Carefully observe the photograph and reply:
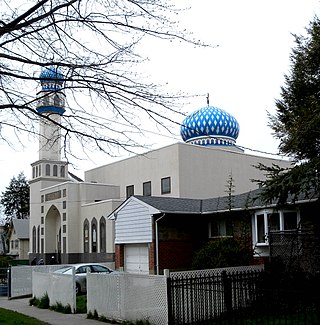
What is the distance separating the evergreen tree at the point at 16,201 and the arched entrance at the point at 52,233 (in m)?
44.9

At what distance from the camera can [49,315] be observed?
1812 centimetres

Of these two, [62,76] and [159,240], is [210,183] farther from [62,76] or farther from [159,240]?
[62,76]

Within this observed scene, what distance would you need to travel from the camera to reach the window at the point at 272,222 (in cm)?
2327

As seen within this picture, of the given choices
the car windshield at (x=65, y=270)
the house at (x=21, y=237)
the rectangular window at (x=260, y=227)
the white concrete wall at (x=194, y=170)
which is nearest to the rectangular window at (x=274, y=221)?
the rectangular window at (x=260, y=227)

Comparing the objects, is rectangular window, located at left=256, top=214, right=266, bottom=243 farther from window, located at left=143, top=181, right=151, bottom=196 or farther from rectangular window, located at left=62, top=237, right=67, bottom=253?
rectangular window, located at left=62, top=237, right=67, bottom=253

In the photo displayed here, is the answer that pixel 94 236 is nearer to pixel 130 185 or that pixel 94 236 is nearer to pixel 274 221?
pixel 130 185

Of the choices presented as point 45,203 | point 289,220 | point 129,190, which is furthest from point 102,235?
point 289,220

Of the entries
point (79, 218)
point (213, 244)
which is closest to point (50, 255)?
point (79, 218)

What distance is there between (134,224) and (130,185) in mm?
16817

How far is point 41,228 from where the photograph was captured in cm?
5203

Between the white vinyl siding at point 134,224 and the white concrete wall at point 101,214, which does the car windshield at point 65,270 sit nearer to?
the white vinyl siding at point 134,224

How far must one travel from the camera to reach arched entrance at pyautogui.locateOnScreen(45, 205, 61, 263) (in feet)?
164

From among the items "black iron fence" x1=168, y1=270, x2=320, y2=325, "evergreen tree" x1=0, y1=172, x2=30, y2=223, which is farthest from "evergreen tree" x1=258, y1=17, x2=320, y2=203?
"evergreen tree" x1=0, y1=172, x2=30, y2=223

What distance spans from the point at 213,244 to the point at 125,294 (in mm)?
7020
